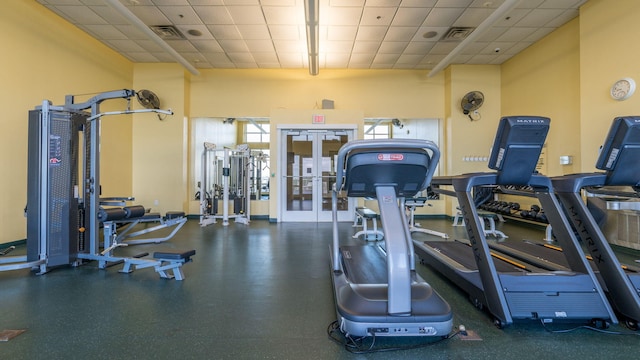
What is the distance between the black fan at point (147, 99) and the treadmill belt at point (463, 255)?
21.4 ft

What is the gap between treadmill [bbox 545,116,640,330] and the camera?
200cm

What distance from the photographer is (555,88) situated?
213 inches

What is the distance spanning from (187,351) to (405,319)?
4.31ft

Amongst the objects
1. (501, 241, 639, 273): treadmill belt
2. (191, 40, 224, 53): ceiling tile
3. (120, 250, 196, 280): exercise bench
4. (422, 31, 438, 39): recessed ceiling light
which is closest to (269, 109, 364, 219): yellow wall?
(191, 40, 224, 53): ceiling tile

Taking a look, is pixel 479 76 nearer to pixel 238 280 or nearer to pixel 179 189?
pixel 238 280

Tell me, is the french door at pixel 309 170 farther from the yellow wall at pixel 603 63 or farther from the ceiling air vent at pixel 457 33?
the yellow wall at pixel 603 63

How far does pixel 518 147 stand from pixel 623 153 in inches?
34.2

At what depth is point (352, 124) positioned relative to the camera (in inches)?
269

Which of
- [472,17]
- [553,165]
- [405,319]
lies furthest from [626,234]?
[405,319]

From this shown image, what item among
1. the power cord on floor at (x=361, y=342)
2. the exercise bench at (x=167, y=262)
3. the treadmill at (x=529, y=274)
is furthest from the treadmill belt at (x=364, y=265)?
the exercise bench at (x=167, y=262)

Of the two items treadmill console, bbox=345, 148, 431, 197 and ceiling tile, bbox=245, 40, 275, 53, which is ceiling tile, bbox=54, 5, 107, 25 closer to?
ceiling tile, bbox=245, 40, 275, 53

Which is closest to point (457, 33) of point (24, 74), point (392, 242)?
point (392, 242)

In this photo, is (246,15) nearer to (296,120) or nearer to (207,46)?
(207,46)

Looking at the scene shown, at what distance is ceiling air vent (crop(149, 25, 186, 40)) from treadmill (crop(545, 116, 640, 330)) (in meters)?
6.31
